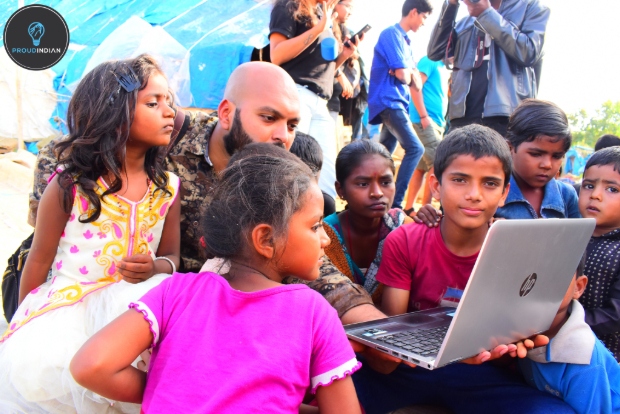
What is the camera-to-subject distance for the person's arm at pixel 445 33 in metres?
3.94

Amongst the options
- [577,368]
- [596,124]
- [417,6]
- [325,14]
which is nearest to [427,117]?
[417,6]

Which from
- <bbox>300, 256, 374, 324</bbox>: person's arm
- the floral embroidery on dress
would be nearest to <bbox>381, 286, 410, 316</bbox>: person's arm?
<bbox>300, 256, 374, 324</bbox>: person's arm

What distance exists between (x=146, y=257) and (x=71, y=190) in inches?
13.0

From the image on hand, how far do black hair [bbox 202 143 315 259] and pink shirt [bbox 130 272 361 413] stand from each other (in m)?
0.12

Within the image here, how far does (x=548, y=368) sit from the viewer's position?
5.85ft

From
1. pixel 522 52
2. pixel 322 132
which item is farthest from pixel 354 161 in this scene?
pixel 522 52

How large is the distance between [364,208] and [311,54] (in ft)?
5.13

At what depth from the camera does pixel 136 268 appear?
5.77 ft

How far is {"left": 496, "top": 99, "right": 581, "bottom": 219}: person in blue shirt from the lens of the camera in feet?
8.08

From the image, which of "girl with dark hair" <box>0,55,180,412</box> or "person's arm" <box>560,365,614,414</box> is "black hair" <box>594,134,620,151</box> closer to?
"person's arm" <box>560,365,614,414</box>

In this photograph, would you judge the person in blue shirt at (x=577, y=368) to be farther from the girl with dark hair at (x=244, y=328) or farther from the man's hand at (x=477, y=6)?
the man's hand at (x=477, y=6)

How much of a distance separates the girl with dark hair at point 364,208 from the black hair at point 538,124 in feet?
Answer: 2.06

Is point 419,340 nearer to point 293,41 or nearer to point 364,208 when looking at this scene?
point 364,208

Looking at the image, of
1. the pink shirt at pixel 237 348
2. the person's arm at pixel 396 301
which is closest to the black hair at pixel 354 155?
the person's arm at pixel 396 301
